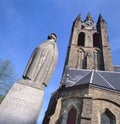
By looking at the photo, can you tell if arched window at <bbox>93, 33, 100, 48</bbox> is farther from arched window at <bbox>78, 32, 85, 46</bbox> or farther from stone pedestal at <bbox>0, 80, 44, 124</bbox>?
stone pedestal at <bbox>0, 80, 44, 124</bbox>

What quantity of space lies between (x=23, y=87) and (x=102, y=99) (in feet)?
30.4

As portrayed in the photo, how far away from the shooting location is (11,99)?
2619mm

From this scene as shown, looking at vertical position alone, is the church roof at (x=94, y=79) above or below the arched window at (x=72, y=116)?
above

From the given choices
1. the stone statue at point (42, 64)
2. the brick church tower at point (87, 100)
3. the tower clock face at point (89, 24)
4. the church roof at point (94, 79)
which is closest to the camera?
the stone statue at point (42, 64)

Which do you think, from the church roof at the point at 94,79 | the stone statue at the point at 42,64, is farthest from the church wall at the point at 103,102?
the stone statue at the point at 42,64

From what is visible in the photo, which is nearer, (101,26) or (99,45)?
(99,45)

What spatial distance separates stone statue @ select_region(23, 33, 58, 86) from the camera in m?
3.06

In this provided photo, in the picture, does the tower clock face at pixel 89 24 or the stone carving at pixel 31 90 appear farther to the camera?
the tower clock face at pixel 89 24

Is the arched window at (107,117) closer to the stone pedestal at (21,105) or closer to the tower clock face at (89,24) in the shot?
the stone pedestal at (21,105)

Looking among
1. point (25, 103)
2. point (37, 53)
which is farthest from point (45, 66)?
point (25, 103)

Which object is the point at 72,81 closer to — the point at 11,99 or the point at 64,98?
the point at 64,98

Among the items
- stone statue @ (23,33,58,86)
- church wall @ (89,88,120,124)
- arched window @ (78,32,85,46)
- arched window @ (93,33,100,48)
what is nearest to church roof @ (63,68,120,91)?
church wall @ (89,88,120,124)

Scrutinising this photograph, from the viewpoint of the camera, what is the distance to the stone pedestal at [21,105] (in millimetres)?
2447

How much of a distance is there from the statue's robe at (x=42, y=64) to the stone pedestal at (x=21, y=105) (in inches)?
10.7
